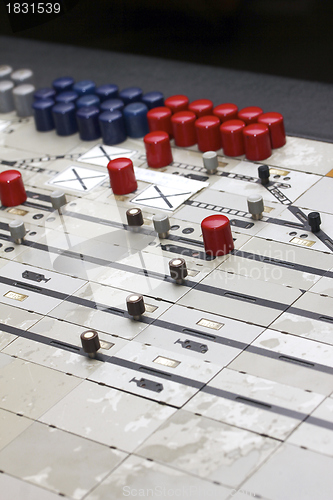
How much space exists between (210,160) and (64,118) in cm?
220

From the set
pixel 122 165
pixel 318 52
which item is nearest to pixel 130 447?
pixel 122 165

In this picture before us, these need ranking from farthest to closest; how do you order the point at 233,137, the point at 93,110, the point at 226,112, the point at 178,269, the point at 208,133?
the point at 93,110, the point at 226,112, the point at 208,133, the point at 233,137, the point at 178,269

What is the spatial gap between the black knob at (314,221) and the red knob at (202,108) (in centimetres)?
251

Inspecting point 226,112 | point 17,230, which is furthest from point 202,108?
point 17,230

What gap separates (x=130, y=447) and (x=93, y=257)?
260 centimetres

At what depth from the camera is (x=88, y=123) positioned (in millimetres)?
10438

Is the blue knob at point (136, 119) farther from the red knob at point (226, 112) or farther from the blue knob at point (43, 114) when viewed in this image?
the blue knob at point (43, 114)

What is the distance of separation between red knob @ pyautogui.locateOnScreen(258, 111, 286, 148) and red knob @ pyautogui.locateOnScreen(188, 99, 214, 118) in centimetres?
72

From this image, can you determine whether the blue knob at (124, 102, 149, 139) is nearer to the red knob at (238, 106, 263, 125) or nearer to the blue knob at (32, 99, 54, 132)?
the blue knob at (32, 99, 54, 132)

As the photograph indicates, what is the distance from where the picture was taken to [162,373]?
6926mm

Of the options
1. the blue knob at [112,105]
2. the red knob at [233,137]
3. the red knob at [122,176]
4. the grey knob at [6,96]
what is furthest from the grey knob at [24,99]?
the red knob at [233,137]

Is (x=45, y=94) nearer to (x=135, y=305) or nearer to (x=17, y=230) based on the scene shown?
(x=17, y=230)

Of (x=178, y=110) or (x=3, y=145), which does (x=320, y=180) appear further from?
(x=3, y=145)

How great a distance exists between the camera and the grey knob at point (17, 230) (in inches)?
342
